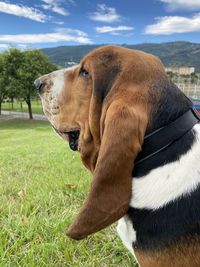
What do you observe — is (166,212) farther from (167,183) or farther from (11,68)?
(11,68)

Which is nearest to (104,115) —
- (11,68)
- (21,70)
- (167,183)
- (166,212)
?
(167,183)

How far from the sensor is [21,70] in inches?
1788

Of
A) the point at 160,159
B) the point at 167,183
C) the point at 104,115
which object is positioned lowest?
the point at 167,183

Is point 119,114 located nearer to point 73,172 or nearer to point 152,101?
point 152,101

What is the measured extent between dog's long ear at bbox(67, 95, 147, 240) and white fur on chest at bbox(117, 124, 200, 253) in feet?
0.26

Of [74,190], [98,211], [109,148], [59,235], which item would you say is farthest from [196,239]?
[74,190]

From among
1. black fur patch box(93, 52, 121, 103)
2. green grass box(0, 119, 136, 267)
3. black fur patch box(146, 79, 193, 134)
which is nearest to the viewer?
black fur patch box(146, 79, 193, 134)

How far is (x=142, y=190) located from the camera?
7.29 feet

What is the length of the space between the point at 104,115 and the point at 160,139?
38 centimetres

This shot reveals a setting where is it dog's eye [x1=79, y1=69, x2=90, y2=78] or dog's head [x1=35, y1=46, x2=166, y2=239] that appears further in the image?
dog's eye [x1=79, y1=69, x2=90, y2=78]

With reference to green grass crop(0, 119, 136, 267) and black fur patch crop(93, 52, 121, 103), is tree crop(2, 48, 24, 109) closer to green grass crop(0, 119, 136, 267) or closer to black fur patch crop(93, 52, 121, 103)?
green grass crop(0, 119, 136, 267)

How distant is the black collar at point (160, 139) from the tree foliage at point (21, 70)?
43.9m

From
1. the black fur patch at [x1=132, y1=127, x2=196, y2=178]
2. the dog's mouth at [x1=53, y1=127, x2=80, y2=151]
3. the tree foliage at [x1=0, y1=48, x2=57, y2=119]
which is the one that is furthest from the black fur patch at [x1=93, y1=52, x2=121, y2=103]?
the tree foliage at [x1=0, y1=48, x2=57, y2=119]

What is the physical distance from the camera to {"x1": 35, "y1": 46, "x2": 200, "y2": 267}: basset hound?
2.11 meters
